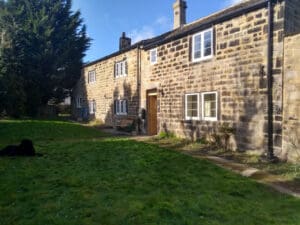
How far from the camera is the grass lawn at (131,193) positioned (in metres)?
4.85

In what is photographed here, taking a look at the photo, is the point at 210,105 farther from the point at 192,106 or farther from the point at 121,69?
the point at 121,69

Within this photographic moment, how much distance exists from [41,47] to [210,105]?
889 inches

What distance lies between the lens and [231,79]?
38.8 ft

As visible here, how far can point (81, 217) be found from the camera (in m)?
4.76

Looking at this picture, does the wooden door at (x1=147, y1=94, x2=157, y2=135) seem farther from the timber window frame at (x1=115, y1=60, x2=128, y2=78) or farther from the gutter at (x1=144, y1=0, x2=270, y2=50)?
the timber window frame at (x1=115, y1=60, x2=128, y2=78)

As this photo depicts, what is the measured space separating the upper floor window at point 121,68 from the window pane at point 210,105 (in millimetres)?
9873

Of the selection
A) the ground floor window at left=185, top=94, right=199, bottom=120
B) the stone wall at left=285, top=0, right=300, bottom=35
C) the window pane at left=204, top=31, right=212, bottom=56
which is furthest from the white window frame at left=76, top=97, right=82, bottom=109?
the stone wall at left=285, top=0, right=300, bottom=35

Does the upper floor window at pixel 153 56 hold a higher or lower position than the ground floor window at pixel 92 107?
higher

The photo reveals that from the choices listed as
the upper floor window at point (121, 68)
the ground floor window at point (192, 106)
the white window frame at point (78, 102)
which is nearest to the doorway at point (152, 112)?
the ground floor window at point (192, 106)

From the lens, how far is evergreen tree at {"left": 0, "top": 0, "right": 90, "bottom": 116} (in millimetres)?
27780

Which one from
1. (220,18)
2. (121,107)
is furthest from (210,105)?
(121,107)

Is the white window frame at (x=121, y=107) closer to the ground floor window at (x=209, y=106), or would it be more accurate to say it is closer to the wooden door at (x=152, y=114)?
the wooden door at (x=152, y=114)

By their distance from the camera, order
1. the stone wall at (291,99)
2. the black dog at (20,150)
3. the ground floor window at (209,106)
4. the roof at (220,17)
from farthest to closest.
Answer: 1. the ground floor window at (209,106)
2. the roof at (220,17)
3. the black dog at (20,150)
4. the stone wall at (291,99)

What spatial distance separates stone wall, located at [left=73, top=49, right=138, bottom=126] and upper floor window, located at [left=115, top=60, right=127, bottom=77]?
12.7 inches
